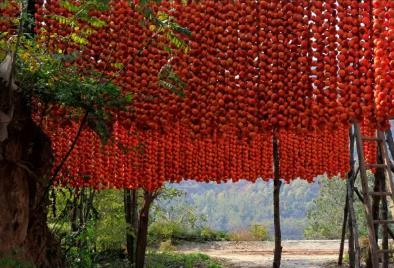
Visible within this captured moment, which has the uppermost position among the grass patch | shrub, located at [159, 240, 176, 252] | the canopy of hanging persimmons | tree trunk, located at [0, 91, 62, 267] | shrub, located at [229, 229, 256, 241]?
the canopy of hanging persimmons

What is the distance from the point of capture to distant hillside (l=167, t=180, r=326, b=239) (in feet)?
247

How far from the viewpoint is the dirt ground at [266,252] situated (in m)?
12.5

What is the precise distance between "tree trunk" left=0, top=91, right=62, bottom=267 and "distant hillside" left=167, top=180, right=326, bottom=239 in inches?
2531

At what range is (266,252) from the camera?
1554 centimetres

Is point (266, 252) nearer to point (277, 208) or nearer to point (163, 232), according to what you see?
point (163, 232)

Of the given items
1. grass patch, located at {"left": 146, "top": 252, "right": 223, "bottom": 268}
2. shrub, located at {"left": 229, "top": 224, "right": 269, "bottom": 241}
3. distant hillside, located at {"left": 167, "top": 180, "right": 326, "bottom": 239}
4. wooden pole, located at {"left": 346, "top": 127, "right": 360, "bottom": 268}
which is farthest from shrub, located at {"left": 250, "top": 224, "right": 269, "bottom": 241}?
distant hillside, located at {"left": 167, "top": 180, "right": 326, "bottom": 239}

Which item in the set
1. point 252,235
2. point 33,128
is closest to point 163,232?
point 252,235

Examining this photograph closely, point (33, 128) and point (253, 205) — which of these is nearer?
point (33, 128)

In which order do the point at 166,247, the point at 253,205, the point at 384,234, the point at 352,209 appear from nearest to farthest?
the point at 384,234 → the point at 352,209 → the point at 166,247 → the point at 253,205

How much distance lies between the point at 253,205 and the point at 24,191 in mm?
80439

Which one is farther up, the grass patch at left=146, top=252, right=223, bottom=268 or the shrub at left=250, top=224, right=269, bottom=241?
the shrub at left=250, top=224, right=269, bottom=241

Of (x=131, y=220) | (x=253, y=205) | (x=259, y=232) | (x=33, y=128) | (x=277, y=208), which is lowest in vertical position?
(x=259, y=232)

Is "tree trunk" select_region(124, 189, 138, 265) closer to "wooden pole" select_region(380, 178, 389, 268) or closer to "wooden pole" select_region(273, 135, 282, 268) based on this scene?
"wooden pole" select_region(273, 135, 282, 268)

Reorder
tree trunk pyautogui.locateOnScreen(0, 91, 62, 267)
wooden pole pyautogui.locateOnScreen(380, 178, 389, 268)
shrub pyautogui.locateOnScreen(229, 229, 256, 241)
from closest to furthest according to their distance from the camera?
tree trunk pyautogui.locateOnScreen(0, 91, 62, 267) < wooden pole pyautogui.locateOnScreen(380, 178, 389, 268) < shrub pyautogui.locateOnScreen(229, 229, 256, 241)
